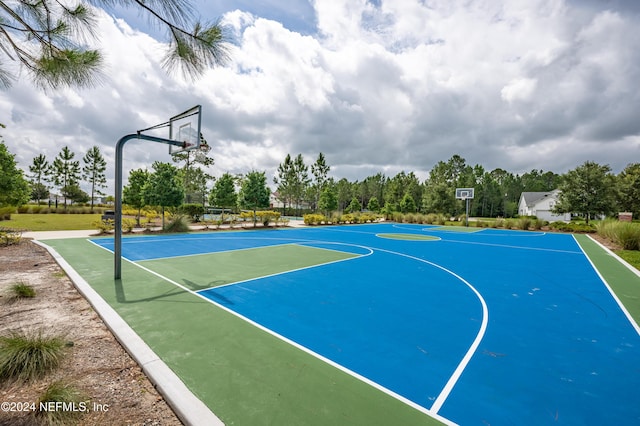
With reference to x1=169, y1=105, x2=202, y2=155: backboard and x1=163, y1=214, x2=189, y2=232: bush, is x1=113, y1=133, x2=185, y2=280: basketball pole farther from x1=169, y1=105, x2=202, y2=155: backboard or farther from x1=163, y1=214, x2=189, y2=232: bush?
x1=163, y1=214, x2=189, y2=232: bush

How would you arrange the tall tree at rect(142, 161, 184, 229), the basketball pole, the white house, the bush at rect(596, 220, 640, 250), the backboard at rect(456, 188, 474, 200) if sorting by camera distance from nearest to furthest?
the basketball pole, the bush at rect(596, 220, 640, 250), the tall tree at rect(142, 161, 184, 229), the backboard at rect(456, 188, 474, 200), the white house

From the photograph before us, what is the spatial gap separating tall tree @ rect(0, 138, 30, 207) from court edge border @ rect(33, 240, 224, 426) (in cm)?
1049

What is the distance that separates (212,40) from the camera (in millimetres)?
4172

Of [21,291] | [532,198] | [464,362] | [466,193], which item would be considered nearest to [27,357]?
[21,291]

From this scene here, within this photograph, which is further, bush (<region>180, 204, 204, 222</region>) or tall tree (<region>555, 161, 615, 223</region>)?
tall tree (<region>555, 161, 615, 223</region>)

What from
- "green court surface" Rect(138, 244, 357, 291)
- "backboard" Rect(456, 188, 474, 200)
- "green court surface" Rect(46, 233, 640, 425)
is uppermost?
"backboard" Rect(456, 188, 474, 200)

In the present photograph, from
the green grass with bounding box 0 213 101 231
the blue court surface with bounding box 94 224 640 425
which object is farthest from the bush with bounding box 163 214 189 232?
the blue court surface with bounding box 94 224 640 425

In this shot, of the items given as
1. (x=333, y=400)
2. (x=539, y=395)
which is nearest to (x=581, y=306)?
(x=539, y=395)

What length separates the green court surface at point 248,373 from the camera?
2.72 metres

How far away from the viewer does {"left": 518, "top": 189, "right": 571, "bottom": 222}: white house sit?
48.1 m

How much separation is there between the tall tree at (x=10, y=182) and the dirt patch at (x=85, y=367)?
7702mm

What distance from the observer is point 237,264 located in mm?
9578

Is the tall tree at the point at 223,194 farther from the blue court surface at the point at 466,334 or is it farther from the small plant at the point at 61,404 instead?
the small plant at the point at 61,404

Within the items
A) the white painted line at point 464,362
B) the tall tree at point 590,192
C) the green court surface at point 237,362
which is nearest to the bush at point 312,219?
the green court surface at point 237,362
